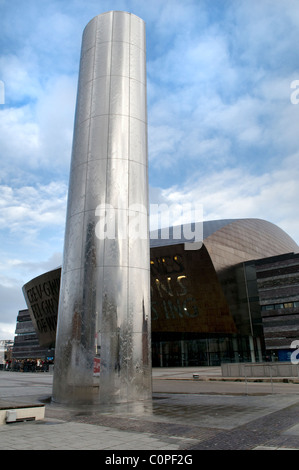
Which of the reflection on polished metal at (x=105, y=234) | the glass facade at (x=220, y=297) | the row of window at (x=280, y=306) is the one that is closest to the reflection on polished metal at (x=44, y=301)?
the glass facade at (x=220, y=297)

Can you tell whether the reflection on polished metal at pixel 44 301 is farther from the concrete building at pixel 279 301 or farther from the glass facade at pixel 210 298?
the concrete building at pixel 279 301

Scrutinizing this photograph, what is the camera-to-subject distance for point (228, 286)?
155 ft

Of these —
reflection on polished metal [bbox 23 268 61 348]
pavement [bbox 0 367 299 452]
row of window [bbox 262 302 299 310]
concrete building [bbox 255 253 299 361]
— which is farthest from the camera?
reflection on polished metal [bbox 23 268 61 348]

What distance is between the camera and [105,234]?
12.8m

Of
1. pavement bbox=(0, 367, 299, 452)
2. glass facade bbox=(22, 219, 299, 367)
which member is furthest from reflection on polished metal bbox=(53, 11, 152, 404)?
glass facade bbox=(22, 219, 299, 367)

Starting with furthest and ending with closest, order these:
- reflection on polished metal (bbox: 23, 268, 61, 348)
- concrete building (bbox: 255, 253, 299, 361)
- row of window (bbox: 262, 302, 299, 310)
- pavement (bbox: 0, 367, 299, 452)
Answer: reflection on polished metal (bbox: 23, 268, 61, 348) < row of window (bbox: 262, 302, 299, 310) < concrete building (bbox: 255, 253, 299, 361) < pavement (bbox: 0, 367, 299, 452)

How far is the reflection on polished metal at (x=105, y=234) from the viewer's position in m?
11.5

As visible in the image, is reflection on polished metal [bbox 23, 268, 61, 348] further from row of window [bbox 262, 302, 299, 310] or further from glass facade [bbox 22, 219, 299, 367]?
row of window [bbox 262, 302, 299, 310]

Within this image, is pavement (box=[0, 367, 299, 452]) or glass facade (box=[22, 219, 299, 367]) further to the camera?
glass facade (box=[22, 219, 299, 367])

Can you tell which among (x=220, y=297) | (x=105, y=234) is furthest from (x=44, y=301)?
(x=105, y=234)

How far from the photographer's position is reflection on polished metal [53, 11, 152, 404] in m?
11.5

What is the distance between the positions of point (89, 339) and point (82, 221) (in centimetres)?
441

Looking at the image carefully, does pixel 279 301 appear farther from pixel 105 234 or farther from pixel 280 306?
pixel 105 234

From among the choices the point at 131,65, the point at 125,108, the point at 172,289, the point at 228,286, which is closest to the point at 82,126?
the point at 125,108
